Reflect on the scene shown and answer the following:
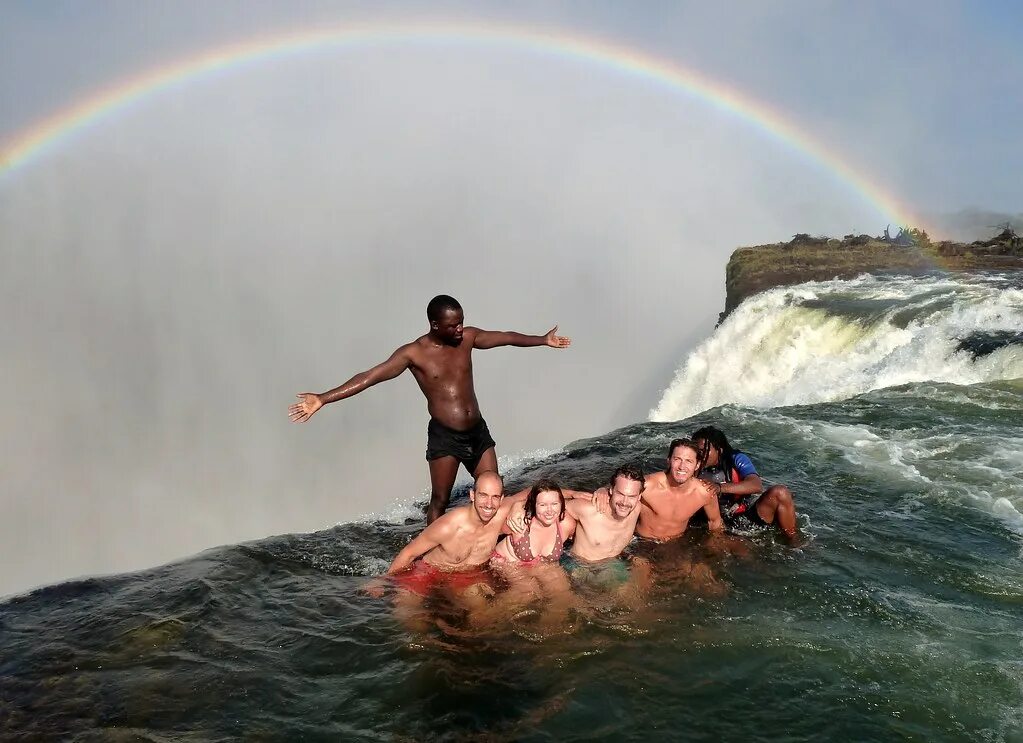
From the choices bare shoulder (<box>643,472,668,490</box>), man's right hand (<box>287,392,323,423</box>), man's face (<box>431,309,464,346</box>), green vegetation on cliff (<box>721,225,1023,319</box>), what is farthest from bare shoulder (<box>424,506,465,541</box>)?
green vegetation on cliff (<box>721,225,1023,319</box>)

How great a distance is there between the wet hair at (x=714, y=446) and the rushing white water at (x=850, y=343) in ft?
28.5

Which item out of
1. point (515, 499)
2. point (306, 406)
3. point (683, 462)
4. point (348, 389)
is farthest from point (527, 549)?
point (306, 406)

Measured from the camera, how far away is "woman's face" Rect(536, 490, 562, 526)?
5289 mm

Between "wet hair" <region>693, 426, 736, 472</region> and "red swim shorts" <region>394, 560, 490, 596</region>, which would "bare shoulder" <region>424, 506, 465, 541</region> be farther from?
"wet hair" <region>693, 426, 736, 472</region>

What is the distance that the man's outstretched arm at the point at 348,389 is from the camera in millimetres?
5297

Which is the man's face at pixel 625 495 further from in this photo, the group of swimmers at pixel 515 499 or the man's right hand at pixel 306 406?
the man's right hand at pixel 306 406

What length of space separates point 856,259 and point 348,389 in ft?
115

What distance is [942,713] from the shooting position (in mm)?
3744

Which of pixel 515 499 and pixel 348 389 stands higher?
pixel 348 389

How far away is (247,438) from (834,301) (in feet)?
157

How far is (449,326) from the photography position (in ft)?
19.3

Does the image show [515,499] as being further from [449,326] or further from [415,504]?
[415,504]

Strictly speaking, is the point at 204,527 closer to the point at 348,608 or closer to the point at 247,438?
the point at 247,438

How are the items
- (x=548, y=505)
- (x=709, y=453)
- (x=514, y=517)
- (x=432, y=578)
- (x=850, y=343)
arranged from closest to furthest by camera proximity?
(x=548, y=505), (x=432, y=578), (x=514, y=517), (x=709, y=453), (x=850, y=343)
